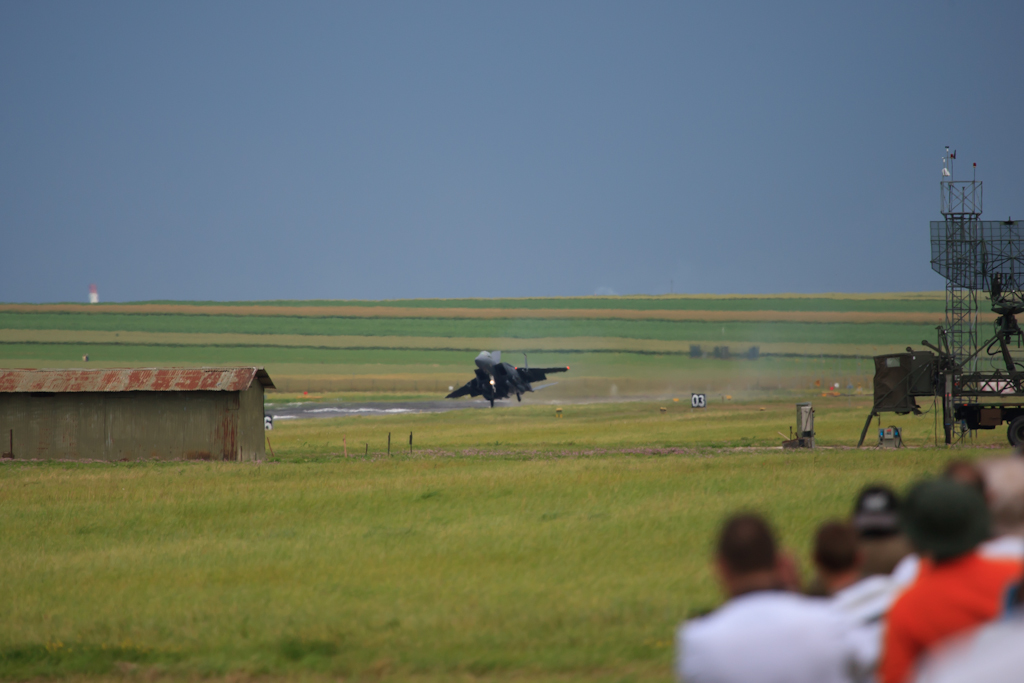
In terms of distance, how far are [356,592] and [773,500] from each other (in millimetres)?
9354

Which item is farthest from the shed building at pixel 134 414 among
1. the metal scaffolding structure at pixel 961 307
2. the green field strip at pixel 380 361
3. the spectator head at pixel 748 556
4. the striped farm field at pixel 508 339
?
the green field strip at pixel 380 361

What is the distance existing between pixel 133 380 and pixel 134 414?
1.44 meters

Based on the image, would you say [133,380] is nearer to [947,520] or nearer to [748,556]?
[748,556]

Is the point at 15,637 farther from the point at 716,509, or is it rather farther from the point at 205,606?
the point at 716,509

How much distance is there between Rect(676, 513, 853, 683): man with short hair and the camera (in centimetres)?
408

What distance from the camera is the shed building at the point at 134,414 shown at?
35.7 m

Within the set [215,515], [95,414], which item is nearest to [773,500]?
[215,515]

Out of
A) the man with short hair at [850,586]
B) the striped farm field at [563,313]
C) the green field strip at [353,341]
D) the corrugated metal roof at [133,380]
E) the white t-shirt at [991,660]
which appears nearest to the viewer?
the white t-shirt at [991,660]

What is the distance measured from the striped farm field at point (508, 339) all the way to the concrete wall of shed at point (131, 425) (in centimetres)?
6120

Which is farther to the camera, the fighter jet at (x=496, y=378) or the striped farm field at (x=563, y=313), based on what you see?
the striped farm field at (x=563, y=313)

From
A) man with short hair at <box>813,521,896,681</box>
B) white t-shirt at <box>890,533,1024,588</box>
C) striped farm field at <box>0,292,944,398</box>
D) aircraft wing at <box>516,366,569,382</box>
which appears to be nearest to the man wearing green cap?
white t-shirt at <box>890,533,1024,588</box>

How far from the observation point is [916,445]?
111 ft

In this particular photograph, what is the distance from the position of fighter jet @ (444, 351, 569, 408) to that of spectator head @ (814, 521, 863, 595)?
65.2 m

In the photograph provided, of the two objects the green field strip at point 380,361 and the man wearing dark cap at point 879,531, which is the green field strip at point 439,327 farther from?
the man wearing dark cap at point 879,531
